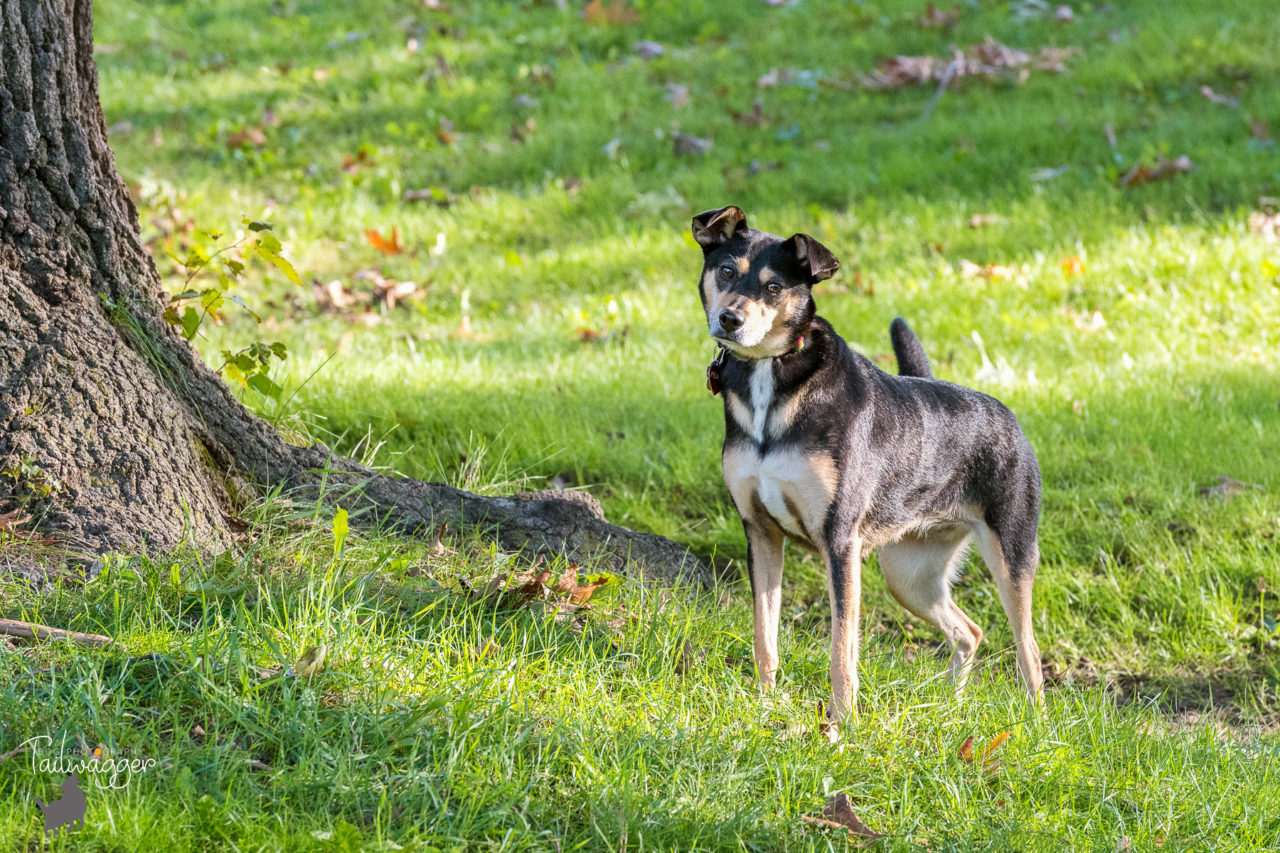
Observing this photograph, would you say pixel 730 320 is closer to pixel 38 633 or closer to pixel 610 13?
pixel 38 633

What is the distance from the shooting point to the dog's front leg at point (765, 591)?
3.62 meters

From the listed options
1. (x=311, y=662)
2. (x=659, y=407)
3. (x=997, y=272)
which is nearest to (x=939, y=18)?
(x=997, y=272)

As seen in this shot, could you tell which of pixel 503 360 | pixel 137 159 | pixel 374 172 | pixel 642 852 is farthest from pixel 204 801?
pixel 137 159

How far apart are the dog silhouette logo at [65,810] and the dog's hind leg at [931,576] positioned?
2981mm

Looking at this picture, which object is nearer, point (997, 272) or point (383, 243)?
point (997, 272)

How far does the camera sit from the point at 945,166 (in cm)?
907

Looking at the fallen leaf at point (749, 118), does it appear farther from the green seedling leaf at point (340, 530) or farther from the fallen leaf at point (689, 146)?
the green seedling leaf at point (340, 530)

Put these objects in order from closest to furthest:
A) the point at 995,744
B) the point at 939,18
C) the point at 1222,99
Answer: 1. the point at 995,744
2. the point at 1222,99
3. the point at 939,18

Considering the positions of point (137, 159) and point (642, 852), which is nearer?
point (642, 852)

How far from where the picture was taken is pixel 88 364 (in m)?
3.59

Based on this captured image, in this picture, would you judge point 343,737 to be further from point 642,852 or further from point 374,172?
point 374,172

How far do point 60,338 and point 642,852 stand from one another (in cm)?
242

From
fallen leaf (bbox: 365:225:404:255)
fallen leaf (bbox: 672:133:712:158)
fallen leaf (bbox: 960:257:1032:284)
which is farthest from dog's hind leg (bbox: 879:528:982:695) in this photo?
fallen leaf (bbox: 672:133:712:158)

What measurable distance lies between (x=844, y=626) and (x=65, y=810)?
2.17 meters
